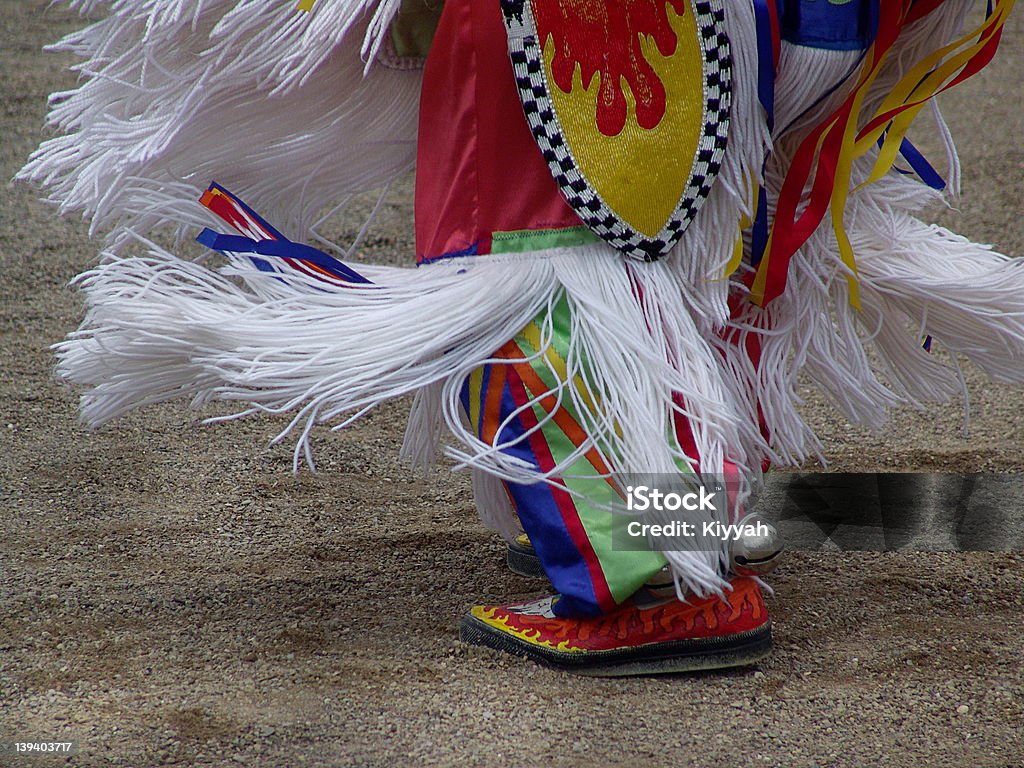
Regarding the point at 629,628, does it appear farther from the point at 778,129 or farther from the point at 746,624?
the point at 778,129

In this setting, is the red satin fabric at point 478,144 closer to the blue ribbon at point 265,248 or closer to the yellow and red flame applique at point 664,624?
the blue ribbon at point 265,248

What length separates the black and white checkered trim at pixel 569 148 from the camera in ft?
3.64

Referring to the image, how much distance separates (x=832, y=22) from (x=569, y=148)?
0.27 metres

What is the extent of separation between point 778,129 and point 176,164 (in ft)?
2.04

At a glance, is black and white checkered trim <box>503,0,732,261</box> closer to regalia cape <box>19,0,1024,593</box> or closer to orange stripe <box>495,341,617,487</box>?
regalia cape <box>19,0,1024,593</box>

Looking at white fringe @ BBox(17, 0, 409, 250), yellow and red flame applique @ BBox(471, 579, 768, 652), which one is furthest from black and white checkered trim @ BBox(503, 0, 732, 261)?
yellow and red flame applique @ BBox(471, 579, 768, 652)

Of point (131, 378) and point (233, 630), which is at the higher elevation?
point (131, 378)

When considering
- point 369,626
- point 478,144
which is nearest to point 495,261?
point 478,144

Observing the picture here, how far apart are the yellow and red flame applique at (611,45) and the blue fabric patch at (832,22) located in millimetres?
105

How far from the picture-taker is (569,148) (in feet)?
3.68

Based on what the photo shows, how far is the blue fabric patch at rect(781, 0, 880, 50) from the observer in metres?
1.11

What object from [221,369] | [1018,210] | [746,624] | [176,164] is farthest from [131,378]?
[1018,210]

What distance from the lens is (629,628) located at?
1.21 m

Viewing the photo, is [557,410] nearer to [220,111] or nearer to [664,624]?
[664,624]
